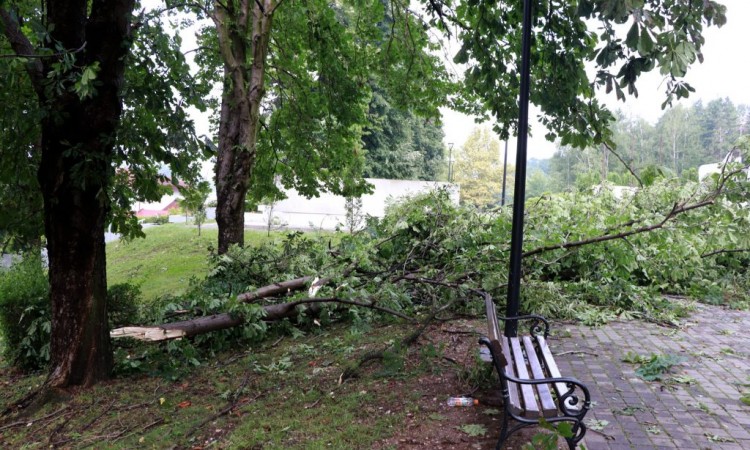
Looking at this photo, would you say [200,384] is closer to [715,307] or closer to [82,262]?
[82,262]

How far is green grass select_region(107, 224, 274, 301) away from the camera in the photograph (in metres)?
14.2

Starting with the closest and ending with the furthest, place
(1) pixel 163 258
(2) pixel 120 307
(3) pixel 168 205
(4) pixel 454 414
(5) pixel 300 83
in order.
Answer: (4) pixel 454 414 → (2) pixel 120 307 → (5) pixel 300 83 → (1) pixel 163 258 → (3) pixel 168 205

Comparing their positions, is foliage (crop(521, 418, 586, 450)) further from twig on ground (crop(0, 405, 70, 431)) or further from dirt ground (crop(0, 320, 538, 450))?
twig on ground (crop(0, 405, 70, 431))

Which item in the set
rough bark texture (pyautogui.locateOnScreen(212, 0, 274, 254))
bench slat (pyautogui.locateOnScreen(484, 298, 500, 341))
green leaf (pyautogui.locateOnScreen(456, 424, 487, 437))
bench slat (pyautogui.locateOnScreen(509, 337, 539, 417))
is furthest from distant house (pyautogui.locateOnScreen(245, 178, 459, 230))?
green leaf (pyautogui.locateOnScreen(456, 424, 487, 437))

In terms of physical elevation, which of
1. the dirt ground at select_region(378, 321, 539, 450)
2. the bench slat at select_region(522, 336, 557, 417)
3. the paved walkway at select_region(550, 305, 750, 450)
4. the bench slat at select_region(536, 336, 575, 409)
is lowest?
the dirt ground at select_region(378, 321, 539, 450)

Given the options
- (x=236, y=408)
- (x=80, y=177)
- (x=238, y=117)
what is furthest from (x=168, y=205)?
(x=236, y=408)

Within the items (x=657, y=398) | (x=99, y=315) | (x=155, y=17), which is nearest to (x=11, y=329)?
(x=99, y=315)

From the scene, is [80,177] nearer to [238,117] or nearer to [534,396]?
[534,396]

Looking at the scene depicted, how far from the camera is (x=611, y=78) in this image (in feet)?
12.5

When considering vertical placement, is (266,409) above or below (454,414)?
below

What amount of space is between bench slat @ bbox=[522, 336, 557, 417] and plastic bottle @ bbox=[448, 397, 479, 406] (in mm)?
548

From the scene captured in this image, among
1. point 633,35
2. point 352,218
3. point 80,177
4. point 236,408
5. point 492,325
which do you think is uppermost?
point 633,35

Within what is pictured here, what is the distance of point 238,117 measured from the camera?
9328 millimetres

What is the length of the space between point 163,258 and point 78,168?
14500mm
